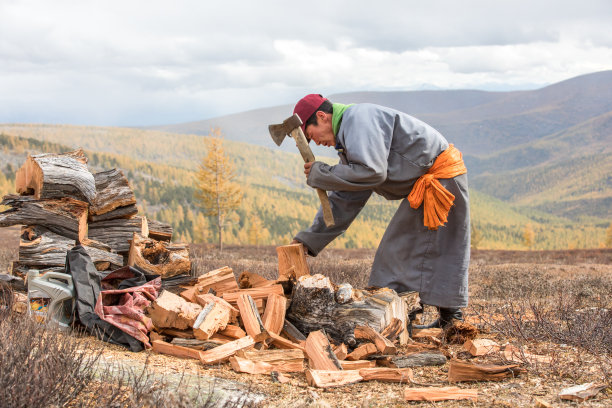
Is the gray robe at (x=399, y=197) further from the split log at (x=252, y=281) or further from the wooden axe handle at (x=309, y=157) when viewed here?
the split log at (x=252, y=281)

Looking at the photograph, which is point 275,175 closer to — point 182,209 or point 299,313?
point 182,209

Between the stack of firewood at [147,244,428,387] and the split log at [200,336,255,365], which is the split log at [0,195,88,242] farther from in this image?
the split log at [200,336,255,365]

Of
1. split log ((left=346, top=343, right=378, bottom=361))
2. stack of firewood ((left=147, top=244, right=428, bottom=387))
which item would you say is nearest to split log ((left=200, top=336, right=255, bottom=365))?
stack of firewood ((left=147, top=244, right=428, bottom=387))

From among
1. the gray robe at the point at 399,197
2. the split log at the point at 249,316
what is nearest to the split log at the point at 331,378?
the split log at the point at 249,316

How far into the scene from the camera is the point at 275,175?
178 metres

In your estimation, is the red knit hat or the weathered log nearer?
the red knit hat

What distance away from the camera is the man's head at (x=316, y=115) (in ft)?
14.9

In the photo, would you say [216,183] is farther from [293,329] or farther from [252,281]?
[293,329]

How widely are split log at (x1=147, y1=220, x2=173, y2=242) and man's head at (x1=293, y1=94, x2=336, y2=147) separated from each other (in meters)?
2.53

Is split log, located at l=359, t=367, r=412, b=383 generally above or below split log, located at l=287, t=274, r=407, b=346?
below

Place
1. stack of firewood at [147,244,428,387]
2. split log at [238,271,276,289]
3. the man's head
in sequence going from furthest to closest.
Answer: split log at [238,271,276,289], the man's head, stack of firewood at [147,244,428,387]

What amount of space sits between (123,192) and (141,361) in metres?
2.77

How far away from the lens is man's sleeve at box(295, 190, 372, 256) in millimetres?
4961

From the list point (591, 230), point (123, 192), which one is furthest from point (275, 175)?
point (123, 192)
